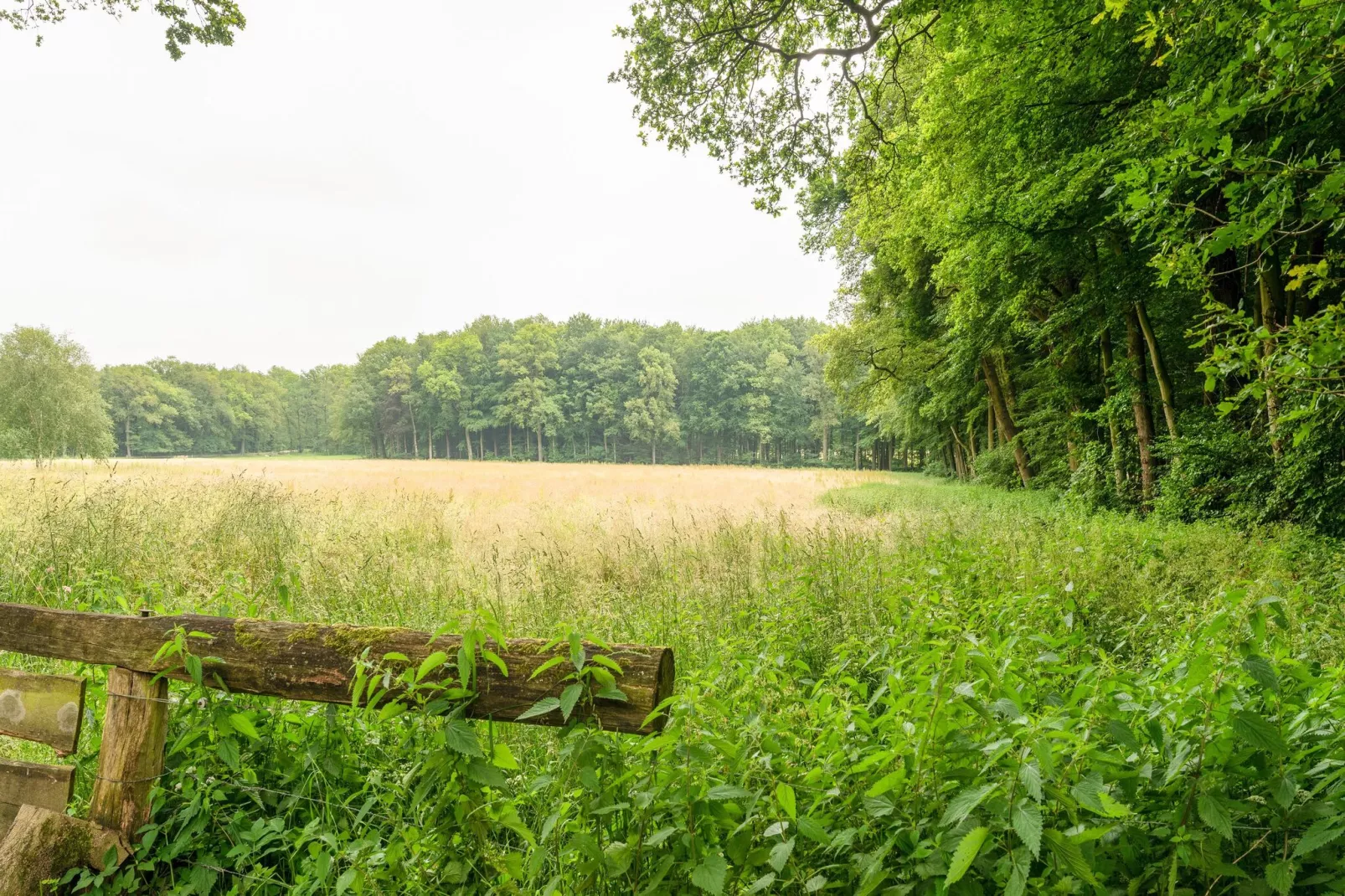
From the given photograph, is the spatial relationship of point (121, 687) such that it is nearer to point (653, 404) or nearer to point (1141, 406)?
point (1141, 406)

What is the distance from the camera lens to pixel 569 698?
184 centimetres

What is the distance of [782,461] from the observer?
82000 millimetres

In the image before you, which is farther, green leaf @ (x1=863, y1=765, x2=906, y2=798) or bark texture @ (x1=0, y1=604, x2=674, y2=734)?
bark texture @ (x1=0, y1=604, x2=674, y2=734)

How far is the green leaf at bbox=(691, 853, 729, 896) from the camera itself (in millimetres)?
1518

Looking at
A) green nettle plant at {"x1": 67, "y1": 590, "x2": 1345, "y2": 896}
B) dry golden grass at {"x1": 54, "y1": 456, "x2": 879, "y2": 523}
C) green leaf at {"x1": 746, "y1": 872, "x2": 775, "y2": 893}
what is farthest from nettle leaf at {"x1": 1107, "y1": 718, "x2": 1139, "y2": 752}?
dry golden grass at {"x1": 54, "y1": 456, "x2": 879, "y2": 523}

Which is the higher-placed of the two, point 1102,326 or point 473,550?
point 1102,326

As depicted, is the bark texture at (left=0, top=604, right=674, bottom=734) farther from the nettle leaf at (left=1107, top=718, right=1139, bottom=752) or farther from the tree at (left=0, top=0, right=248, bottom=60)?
the tree at (left=0, top=0, right=248, bottom=60)

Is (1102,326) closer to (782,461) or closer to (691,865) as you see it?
(691,865)

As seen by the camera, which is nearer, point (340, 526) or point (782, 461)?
point (340, 526)

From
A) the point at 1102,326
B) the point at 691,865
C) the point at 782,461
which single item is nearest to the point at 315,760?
the point at 691,865

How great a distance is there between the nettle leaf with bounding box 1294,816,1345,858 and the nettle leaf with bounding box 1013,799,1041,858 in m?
0.67

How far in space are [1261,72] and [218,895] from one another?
726 cm

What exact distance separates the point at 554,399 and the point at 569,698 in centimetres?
8256

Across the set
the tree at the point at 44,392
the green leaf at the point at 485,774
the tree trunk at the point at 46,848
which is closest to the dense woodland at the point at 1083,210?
the green leaf at the point at 485,774
